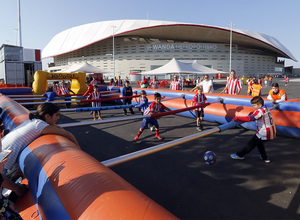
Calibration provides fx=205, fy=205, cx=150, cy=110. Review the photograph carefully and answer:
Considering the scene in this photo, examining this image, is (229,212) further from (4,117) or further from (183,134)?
(4,117)

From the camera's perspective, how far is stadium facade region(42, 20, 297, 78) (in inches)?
2329

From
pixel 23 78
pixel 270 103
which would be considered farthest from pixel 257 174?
pixel 23 78

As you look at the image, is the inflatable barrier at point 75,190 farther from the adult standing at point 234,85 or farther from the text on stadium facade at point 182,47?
the text on stadium facade at point 182,47

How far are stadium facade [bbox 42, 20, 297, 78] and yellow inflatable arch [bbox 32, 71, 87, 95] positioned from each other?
42287 mm

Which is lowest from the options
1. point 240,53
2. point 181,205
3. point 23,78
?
point 181,205

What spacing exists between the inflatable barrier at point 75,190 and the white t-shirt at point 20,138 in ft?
0.82

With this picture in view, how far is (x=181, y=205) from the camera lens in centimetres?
299

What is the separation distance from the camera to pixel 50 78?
1312 centimetres

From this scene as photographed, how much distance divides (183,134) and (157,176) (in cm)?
307

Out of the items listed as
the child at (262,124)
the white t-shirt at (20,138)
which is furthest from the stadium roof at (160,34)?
the white t-shirt at (20,138)

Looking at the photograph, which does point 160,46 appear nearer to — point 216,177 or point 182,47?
point 182,47

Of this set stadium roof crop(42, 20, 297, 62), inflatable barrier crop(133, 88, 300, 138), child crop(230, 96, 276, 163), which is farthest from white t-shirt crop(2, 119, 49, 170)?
stadium roof crop(42, 20, 297, 62)

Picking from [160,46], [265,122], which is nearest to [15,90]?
[265,122]

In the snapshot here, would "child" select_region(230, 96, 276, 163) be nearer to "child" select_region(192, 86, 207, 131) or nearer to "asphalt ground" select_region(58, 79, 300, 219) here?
"asphalt ground" select_region(58, 79, 300, 219)
